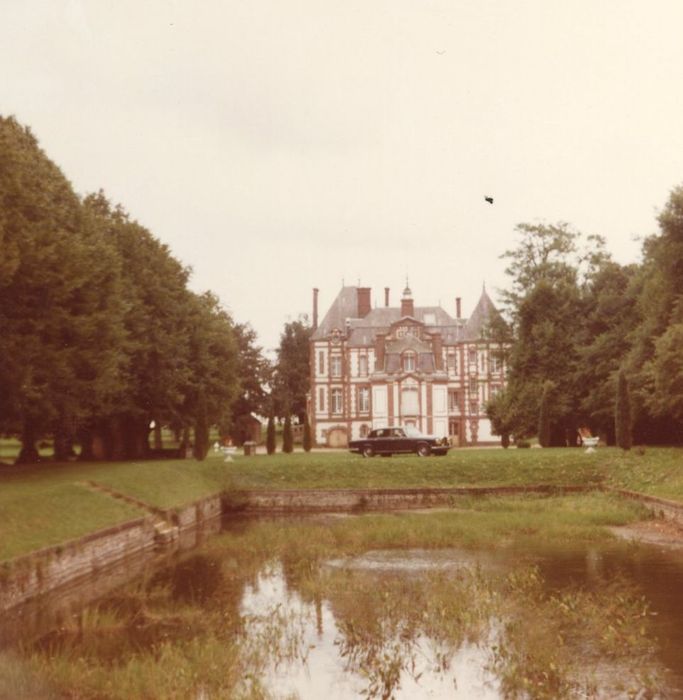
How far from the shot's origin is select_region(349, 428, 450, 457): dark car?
47.5 meters

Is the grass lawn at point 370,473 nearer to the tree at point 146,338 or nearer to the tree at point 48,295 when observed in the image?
the tree at point 48,295

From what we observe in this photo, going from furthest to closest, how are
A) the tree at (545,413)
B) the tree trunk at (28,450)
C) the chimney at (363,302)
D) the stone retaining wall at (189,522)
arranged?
the chimney at (363,302) → the tree at (545,413) → the tree trunk at (28,450) → the stone retaining wall at (189,522)

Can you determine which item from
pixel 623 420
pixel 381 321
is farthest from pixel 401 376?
pixel 623 420

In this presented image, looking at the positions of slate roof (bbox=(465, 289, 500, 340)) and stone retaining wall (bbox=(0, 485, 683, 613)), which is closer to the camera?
stone retaining wall (bbox=(0, 485, 683, 613))

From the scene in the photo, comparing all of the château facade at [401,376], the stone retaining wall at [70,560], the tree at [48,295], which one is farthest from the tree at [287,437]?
the château facade at [401,376]

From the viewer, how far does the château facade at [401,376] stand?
7975 cm

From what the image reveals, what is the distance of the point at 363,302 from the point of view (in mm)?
85750

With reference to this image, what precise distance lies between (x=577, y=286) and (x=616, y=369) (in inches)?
271

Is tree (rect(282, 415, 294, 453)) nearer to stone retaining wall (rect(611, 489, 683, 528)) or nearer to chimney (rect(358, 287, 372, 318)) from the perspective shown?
stone retaining wall (rect(611, 489, 683, 528))

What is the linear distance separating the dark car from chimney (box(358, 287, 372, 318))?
3672cm

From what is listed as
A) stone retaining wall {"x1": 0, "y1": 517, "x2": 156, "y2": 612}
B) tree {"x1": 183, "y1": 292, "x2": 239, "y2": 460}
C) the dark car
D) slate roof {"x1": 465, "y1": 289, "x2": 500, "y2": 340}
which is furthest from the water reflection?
slate roof {"x1": 465, "y1": 289, "x2": 500, "y2": 340}

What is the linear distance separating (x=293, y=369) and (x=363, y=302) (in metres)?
14.6

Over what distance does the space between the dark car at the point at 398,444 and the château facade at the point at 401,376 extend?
3021cm

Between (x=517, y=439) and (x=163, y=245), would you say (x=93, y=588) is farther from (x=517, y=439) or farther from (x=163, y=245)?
(x=517, y=439)
